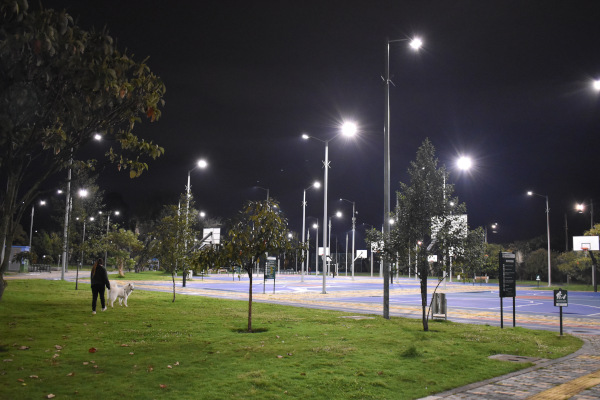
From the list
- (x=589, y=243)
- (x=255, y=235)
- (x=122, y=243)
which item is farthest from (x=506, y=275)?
(x=122, y=243)

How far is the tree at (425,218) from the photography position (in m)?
14.0

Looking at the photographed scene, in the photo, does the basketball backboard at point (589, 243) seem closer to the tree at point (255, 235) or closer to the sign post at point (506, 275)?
the sign post at point (506, 275)

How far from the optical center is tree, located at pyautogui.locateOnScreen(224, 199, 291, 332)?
13.0 metres

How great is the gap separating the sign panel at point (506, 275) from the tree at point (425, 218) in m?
2.86

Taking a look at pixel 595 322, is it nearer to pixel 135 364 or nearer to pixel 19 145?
pixel 135 364

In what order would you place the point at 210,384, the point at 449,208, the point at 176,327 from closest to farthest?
1. the point at 210,384
2. the point at 176,327
3. the point at 449,208

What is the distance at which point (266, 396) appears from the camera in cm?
670

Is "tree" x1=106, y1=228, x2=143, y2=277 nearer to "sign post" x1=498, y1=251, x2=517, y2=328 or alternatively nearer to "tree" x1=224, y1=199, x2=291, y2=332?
"tree" x1=224, y1=199, x2=291, y2=332

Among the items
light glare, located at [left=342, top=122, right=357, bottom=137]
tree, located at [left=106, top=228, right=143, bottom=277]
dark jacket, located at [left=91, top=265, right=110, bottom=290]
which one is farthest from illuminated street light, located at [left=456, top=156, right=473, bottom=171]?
tree, located at [left=106, top=228, right=143, bottom=277]

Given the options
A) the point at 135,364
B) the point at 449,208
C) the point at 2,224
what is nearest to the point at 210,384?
the point at 135,364

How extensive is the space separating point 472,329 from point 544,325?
3923 mm

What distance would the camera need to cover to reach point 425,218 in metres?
14.3

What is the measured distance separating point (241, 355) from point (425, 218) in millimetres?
7147

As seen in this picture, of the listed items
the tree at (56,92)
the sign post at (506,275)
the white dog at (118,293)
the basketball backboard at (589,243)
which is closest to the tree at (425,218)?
the sign post at (506,275)
